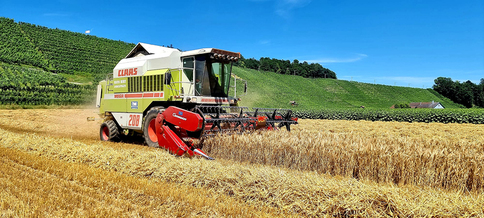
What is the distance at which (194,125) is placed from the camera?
664 centimetres

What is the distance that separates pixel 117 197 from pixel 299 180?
93.6 inches

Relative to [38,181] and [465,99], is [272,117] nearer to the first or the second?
[38,181]

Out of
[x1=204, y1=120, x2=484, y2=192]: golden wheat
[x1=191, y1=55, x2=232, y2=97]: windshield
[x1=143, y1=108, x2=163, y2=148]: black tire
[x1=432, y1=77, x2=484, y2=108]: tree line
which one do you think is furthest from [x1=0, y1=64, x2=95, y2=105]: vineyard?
[x1=432, y1=77, x2=484, y2=108]: tree line

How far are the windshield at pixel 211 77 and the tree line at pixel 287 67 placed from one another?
66814 mm

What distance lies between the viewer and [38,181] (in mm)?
4785

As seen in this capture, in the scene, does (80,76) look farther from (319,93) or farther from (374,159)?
(319,93)

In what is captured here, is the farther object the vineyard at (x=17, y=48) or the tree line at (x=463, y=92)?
the tree line at (x=463, y=92)

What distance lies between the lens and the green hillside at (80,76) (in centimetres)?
2858

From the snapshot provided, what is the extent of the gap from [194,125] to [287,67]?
3181 inches

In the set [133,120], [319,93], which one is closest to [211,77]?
[133,120]

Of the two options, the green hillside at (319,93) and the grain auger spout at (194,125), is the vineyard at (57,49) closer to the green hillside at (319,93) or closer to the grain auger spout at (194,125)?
the green hillside at (319,93)

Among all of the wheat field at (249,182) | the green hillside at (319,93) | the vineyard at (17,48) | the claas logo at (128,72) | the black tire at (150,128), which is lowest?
the wheat field at (249,182)

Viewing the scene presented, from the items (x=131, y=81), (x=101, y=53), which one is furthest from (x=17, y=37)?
(x=131, y=81)

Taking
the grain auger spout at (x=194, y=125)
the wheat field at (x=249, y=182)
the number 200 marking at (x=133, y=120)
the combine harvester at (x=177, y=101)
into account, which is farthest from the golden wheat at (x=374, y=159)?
the number 200 marking at (x=133, y=120)
